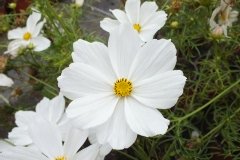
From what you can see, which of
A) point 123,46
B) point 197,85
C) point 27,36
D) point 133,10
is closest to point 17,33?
point 27,36

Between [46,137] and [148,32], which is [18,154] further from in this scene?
[148,32]

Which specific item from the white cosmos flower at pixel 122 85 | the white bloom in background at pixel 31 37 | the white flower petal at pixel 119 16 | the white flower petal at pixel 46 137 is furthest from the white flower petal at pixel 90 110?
the white bloom in background at pixel 31 37

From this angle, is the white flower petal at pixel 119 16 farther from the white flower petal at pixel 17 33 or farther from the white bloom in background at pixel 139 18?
the white flower petal at pixel 17 33

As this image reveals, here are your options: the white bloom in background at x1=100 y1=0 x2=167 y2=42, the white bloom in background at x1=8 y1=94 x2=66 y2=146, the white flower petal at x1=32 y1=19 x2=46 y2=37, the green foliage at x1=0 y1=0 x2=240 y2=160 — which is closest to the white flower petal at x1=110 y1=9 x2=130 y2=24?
the white bloom in background at x1=100 y1=0 x2=167 y2=42

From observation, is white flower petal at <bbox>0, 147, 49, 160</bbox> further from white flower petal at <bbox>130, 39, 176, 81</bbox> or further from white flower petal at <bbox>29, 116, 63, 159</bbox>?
white flower petal at <bbox>130, 39, 176, 81</bbox>

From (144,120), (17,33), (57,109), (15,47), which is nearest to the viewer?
(144,120)

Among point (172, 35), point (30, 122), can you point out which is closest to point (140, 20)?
point (172, 35)
